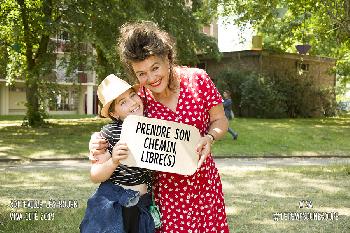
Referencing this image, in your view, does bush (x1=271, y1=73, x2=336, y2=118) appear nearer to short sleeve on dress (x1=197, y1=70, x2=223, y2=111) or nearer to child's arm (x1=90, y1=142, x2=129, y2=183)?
short sleeve on dress (x1=197, y1=70, x2=223, y2=111)

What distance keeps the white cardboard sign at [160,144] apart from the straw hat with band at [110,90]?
0.17 metres

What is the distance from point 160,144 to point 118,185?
13.3 inches

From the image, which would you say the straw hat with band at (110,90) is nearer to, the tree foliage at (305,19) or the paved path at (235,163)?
the tree foliage at (305,19)

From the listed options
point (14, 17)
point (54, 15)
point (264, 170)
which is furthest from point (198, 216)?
point (14, 17)

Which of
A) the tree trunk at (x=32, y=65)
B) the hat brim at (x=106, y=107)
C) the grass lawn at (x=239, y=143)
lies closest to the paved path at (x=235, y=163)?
the grass lawn at (x=239, y=143)

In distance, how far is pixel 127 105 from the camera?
3.01 metres

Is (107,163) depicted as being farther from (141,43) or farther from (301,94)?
(301,94)

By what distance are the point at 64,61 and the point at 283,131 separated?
10.7 metres

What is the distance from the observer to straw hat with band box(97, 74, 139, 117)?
297 cm

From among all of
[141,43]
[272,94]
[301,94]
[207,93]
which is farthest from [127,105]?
[301,94]

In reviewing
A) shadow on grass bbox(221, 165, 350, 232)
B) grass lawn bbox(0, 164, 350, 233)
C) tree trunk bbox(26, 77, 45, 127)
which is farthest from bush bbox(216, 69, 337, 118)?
shadow on grass bbox(221, 165, 350, 232)

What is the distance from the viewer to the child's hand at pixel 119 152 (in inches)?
110

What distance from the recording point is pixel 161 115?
10.2ft

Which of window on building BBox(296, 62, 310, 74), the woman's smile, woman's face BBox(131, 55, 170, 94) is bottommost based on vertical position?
the woman's smile
